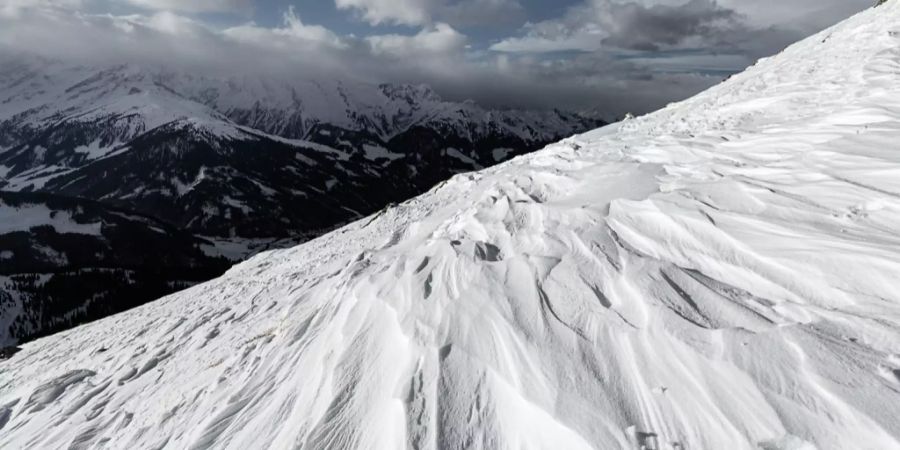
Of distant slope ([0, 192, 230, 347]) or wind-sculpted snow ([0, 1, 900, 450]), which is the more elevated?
wind-sculpted snow ([0, 1, 900, 450])

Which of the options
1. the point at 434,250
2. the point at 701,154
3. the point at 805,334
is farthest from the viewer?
the point at 701,154

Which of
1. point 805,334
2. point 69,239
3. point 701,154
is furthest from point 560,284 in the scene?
point 69,239

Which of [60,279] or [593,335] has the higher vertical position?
[593,335]

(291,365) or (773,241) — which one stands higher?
(773,241)

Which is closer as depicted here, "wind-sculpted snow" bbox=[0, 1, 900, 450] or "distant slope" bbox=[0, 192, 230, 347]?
"wind-sculpted snow" bbox=[0, 1, 900, 450]

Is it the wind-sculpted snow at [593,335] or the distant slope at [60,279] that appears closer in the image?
the wind-sculpted snow at [593,335]

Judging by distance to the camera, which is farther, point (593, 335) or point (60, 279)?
point (60, 279)

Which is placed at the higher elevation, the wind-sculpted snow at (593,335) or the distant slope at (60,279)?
the wind-sculpted snow at (593,335)

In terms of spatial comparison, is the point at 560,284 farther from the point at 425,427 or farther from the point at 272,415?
the point at 272,415
